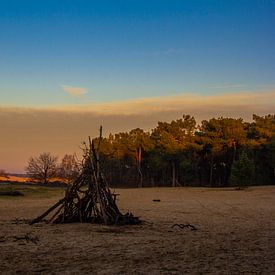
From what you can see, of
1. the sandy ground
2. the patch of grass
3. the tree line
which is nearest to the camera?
the sandy ground

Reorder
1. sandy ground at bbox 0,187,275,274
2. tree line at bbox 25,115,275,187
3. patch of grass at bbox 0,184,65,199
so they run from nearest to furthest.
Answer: sandy ground at bbox 0,187,275,274 < patch of grass at bbox 0,184,65,199 < tree line at bbox 25,115,275,187

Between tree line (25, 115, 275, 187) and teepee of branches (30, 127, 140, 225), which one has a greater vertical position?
tree line (25, 115, 275, 187)

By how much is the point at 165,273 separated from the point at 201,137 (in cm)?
6463

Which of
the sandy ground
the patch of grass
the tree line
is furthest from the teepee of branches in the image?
the tree line

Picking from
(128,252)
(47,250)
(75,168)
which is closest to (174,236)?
(128,252)

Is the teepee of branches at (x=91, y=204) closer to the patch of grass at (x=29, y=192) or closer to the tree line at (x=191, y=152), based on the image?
the patch of grass at (x=29, y=192)

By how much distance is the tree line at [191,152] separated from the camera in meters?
68.5

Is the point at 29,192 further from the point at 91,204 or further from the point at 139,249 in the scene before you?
the point at 139,249

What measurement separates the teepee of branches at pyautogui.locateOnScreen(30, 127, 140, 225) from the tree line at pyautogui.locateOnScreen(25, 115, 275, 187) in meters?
38.9

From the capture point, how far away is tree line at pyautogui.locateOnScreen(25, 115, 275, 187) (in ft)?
225

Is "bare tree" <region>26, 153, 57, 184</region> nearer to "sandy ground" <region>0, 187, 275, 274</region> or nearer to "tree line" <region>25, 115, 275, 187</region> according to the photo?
"tree line" <region>25, 115, 275, 187</region>

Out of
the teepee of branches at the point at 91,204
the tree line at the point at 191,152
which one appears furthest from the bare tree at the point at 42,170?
the teepee of branches at the point at 91,204

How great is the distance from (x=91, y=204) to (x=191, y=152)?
55924 millimetres

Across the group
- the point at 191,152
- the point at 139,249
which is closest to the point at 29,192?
the point at 191,152
